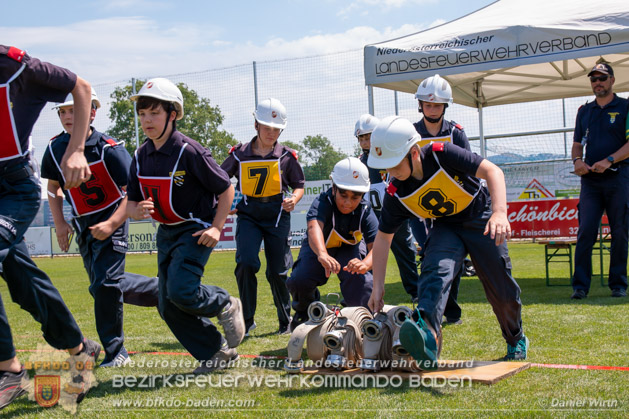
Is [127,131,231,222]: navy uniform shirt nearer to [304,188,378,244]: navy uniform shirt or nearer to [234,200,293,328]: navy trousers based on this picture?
[304,188,378,244]: navy uniform shirt

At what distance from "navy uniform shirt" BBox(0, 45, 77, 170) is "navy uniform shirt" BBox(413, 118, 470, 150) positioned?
3427mm

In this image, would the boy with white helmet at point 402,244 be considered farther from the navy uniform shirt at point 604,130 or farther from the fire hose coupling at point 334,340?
the fire hose coupling at point 334,340

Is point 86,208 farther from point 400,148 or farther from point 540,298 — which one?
point 540,298

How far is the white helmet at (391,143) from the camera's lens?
417 centimetres

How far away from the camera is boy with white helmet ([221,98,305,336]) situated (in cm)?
659

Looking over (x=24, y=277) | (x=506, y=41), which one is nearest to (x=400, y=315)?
(x=24, y=277)

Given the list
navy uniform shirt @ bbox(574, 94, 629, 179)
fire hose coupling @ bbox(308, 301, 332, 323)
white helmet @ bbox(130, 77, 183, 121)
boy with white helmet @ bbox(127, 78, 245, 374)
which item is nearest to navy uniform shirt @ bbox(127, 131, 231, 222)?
boy with white helmet @ bbox(127, 78, 245, 374)

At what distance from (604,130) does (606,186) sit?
693 mm

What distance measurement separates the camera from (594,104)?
26.8 feet

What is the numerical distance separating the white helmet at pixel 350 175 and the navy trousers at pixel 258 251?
1.31m

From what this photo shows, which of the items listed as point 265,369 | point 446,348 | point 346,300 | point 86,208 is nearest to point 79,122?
point 86,208

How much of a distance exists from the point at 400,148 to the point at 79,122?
1.88 meters

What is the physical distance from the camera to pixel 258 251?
6.59 meters

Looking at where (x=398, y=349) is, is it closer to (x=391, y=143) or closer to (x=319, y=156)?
(x=391, y=143)
